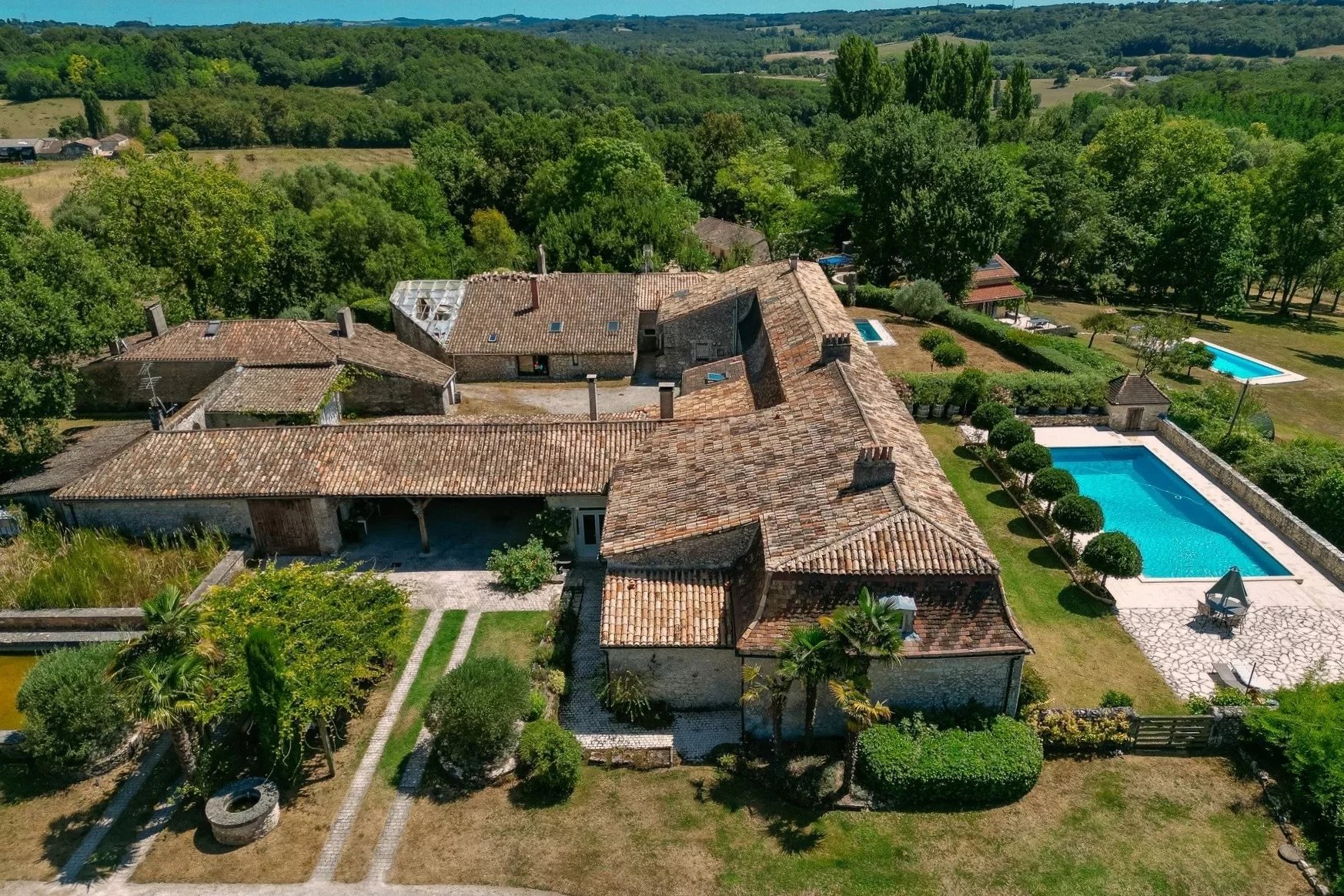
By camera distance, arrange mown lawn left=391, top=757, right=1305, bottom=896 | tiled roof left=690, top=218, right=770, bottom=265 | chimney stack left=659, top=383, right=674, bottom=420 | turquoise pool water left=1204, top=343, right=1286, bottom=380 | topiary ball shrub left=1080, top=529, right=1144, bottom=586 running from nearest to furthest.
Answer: mown lawn left=391, top=757, right=1305, bottom=896 → topiary ball shrub left=1080, top=529, right=1144, bottom=586 → chimney stack left=659, top=383, right=674, bottom=420 → turquoise pool water left=1204, top=343, right=1286, bottom=380 → tiled roof left=690, top=218, right=770, bottom=265

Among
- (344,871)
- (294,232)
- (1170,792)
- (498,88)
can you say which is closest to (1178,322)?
(1170,792)

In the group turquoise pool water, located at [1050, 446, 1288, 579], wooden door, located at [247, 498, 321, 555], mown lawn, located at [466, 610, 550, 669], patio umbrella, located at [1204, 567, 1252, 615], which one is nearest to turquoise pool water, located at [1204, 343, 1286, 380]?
turquoise pool water, located at [1050, 446, 1288, 579]

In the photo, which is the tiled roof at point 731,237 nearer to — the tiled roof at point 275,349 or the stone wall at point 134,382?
the tiled roof at point 275,349

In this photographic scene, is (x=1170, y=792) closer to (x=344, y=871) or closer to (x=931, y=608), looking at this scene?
(x=931, y=608)

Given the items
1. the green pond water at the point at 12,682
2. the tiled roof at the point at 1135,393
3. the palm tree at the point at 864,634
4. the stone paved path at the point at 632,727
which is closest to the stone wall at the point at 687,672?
the stone paved path at the point at 632,727

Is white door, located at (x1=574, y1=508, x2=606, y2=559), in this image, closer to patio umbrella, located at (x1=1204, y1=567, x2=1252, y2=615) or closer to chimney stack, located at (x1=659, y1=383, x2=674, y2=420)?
chimney stack, located at (x1=659, y1=383, x2=674, y2=420)

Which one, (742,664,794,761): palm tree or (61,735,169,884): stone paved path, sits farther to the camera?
(742,664,794,761): palm tree
